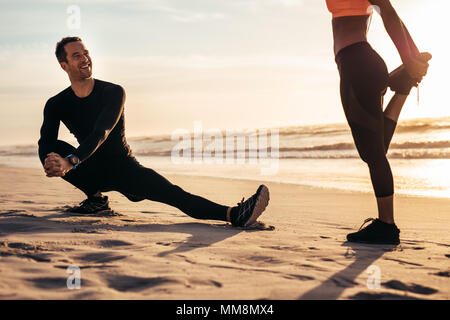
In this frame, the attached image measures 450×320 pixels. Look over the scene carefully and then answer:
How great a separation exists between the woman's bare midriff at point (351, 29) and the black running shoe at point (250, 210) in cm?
126

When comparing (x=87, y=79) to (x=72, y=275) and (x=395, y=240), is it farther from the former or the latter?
(x=395, y=240)

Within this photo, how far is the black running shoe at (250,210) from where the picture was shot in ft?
12.7

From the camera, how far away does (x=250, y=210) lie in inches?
154

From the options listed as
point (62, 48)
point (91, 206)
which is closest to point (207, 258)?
point (91, 206)

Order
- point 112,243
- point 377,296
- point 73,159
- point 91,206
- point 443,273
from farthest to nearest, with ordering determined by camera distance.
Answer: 1. point 91,206
2. point 73,159
3. point 112,243
4. point 443,273
5. point 377,296

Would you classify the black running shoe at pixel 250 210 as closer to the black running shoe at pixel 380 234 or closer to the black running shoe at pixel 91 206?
the black running shoe at pixel 380 234

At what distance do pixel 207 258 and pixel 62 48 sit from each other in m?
2.37

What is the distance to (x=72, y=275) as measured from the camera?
239 cm

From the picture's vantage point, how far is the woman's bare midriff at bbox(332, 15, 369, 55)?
342 centimetres

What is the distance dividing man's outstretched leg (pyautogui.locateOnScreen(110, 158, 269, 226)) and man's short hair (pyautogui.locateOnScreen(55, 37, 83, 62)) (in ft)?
3.36

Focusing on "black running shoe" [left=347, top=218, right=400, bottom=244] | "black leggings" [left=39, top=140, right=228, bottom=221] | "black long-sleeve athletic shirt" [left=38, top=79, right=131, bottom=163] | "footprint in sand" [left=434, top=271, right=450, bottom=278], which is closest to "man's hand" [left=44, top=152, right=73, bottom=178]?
"black leggings" [left=39, top=140, right=228, bottom=221]

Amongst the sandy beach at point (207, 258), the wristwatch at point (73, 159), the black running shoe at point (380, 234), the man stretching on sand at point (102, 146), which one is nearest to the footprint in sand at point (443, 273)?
the sandy beach at point (207, 258)

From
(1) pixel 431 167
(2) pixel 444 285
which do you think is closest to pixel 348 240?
(2) pixel 444 285

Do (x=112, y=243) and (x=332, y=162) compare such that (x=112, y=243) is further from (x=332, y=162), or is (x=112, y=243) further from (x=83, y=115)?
(x=332, y=162)
